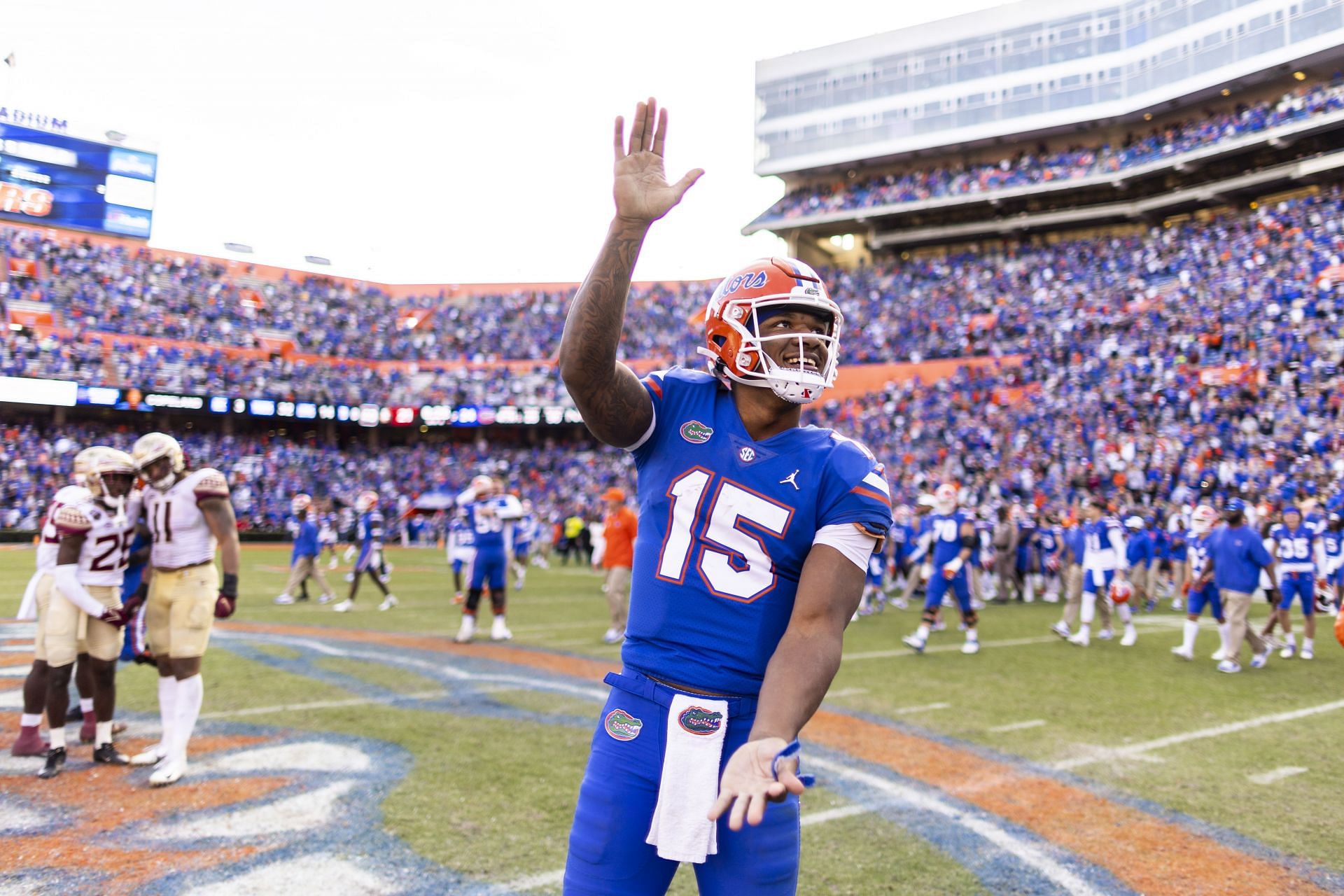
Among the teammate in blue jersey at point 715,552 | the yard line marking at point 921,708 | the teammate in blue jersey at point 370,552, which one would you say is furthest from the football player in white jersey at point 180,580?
the teammate in blue jersey at point 370,552

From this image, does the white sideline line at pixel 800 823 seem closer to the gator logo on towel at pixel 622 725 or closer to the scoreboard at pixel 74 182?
the gator logo on towel at pixel 622 725

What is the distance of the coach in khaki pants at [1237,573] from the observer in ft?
32.9

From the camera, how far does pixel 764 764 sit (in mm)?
1765

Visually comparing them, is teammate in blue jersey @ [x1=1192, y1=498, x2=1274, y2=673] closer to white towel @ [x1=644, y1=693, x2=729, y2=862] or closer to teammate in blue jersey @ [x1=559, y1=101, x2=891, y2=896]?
teammate in blue jersey @ [x1=559, y1=101, x2=891, y2=896]

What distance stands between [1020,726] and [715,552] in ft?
20.0

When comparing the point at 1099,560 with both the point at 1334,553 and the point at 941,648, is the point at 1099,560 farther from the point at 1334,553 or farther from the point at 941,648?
the point at 1334,553

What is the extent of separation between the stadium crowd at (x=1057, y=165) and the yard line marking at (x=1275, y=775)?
32354 mm

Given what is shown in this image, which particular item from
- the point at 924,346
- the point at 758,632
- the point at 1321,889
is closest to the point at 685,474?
the point at 758,632

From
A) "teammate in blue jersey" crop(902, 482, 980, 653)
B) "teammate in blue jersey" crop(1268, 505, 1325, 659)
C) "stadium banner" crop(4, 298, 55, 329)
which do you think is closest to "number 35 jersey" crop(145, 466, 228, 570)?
"teammate in blue jersey" crop(902, 482, 980, 653)

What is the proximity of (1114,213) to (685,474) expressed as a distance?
4112cm

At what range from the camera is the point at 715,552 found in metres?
2.18

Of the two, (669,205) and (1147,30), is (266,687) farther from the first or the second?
(1147,30)

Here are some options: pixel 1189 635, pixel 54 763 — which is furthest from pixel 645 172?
pixel 1189 635

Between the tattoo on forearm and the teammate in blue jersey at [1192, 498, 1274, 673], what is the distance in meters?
10.4
